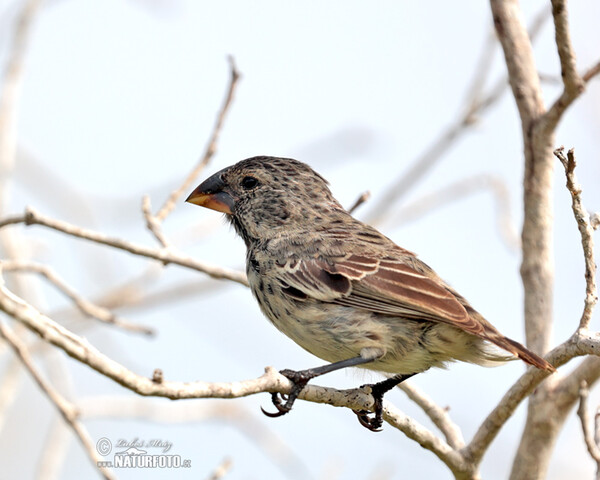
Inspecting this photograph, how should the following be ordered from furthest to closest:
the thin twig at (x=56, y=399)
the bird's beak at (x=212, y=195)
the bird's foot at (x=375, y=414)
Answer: the bird's beak at (x=212, y=195) → the bird's foot at (x=375, y=414) → the thin twig at (x=56, y=399)

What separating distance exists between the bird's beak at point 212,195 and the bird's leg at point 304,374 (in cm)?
159

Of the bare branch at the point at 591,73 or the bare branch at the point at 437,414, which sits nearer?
the bare branch at the point at 437,414

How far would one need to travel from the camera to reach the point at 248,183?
5.36m

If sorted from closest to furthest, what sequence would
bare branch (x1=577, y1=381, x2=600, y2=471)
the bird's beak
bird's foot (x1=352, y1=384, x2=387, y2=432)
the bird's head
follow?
bare branch (x1=577, y1=381, x2=600, y2=471) → bird's foot (x1=352, y1=384, x2=387, y2=432) → the bird's head → the bird's beak

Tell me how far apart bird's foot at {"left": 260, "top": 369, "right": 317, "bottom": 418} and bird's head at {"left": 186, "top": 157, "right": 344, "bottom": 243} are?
4.53 ft

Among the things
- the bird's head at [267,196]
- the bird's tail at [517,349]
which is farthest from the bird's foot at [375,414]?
the bird's head at [267,196]

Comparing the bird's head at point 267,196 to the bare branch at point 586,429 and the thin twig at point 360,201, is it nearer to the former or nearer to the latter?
the thin twig at point 360,201

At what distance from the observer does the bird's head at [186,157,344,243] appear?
5.09 metres

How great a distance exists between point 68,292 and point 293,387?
62.6 inches

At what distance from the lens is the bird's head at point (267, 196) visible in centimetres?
509

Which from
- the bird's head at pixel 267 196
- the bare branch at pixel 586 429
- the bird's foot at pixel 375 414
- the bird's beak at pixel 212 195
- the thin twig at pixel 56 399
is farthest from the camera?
the bird's beak at pixel 212 195

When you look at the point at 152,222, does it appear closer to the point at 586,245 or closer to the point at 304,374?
the point at 304,374

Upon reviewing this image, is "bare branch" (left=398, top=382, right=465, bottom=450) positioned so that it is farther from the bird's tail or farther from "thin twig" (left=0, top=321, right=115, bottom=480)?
"thin twig" (left=0, top=321, right=115, bottom=480)

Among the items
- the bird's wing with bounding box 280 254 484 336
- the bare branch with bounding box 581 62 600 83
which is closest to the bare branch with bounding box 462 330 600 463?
the bird's wing with bounding box 280 254 484 336
